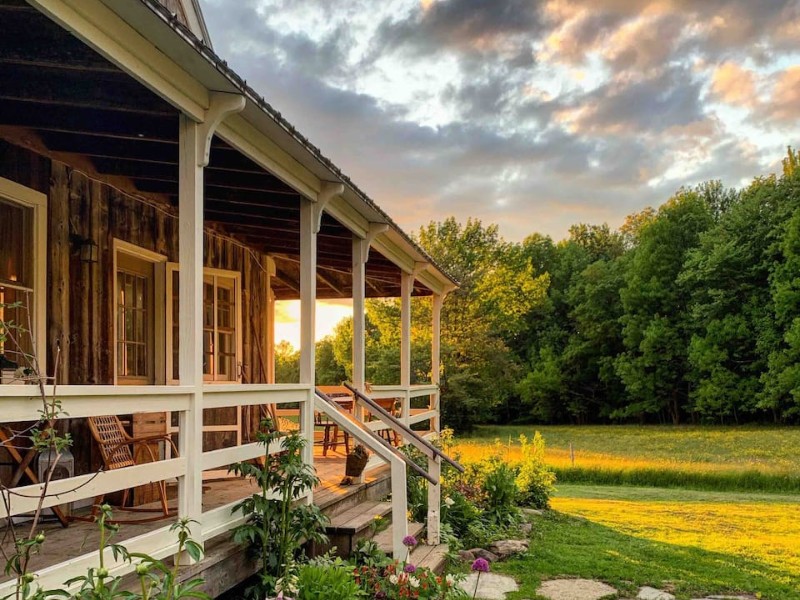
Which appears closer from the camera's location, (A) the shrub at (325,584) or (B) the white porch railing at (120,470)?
(B) the white porch railing at (120,470)

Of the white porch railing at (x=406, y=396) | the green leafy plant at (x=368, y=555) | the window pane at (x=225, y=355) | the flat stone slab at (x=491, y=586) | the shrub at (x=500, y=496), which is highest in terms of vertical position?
the window pane at (x=225, y=355)

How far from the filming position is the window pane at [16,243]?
457 cm

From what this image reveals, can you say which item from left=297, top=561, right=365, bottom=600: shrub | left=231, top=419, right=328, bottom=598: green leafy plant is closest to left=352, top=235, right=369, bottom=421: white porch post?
left=231, top=419, right=328, bottom=598: green leafy plant

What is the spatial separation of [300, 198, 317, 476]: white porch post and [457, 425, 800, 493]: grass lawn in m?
6.00

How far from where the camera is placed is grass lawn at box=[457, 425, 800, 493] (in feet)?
49.0

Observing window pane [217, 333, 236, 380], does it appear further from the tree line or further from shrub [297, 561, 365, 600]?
the tree line

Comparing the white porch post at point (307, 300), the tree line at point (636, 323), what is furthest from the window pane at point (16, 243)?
the tree line at point (636, 323)

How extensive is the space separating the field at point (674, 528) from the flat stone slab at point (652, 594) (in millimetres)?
76

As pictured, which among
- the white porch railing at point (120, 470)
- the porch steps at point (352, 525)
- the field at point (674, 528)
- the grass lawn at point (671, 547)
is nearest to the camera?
the white porch railing at point (120, 470)

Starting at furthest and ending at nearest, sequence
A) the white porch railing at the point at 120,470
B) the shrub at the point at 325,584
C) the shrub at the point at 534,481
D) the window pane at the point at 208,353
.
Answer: the shrub at the point at 534,481, the window pane at the point at 208,353, the shrub at the point at 325,584, the white porch railing at the point at 120,470

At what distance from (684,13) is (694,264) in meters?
20.2

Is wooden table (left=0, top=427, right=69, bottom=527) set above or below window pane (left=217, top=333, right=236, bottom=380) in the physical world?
below

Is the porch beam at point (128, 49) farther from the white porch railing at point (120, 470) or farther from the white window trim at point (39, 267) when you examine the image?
the white window trim at point (39, 267)

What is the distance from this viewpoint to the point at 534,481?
9.98m
